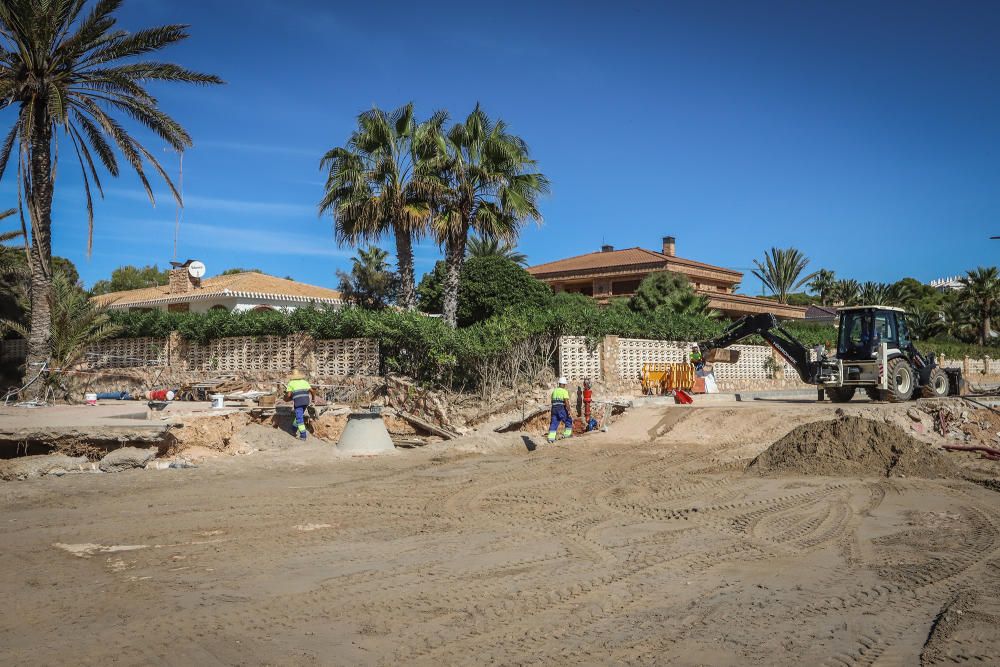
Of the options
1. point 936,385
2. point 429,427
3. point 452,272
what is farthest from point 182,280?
point 936,385

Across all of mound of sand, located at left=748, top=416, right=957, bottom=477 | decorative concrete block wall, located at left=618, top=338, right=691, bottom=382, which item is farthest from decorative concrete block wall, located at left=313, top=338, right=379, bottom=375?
mound of sand, located at left=748, top=416, right=957, bottom=477

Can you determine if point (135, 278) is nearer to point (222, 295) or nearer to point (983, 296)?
point (222, 295)

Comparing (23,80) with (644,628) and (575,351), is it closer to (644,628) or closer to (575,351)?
(575,351)

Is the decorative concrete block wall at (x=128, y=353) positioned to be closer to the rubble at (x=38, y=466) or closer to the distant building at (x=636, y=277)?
the rubble at (x=38, y=466)

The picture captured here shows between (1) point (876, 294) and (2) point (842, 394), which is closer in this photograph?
(2) point (842, 394)

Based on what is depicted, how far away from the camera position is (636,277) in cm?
4166

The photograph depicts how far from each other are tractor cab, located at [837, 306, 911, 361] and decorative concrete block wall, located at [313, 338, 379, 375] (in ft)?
40.0

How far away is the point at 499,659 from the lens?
14.4ft

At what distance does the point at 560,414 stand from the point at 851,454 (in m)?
5.90

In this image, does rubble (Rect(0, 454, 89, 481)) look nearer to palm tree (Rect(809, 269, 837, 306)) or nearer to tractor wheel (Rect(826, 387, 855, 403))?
tractor wheel (Rect(826, 387, 855, 403))

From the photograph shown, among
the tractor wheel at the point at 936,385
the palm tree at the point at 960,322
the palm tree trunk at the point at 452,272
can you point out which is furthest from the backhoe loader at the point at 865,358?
the palm tree at the point at 960,322

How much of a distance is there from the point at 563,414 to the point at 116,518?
905 cm

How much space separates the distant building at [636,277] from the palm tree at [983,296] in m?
16.3

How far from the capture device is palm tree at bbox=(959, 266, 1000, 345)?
53469 mm
